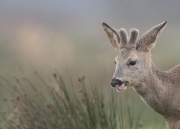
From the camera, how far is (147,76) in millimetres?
12273

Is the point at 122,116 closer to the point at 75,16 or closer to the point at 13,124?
the point at 13,124

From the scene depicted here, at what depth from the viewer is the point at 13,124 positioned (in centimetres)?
1273

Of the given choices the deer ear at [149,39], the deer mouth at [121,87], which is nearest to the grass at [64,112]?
the deer mouth at [121,87]

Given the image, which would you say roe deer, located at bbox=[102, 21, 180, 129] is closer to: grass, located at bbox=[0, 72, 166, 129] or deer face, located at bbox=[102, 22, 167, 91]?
Answer: deer face, located at bbox=[102, 22, 167, 91]

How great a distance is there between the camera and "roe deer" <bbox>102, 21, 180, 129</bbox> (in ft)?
40.0

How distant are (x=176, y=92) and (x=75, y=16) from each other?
97.4ft

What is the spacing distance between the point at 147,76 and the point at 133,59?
0.32 metres

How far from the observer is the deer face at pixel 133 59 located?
12.1 meters

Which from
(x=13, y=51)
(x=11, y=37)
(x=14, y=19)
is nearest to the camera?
(x=13, y=51)

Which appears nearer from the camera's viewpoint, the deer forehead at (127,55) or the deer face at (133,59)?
the deer face at (133,59)

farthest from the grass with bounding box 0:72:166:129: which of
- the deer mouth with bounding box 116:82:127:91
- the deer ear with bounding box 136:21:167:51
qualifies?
the deer ear with bounding box 136:21:167:51

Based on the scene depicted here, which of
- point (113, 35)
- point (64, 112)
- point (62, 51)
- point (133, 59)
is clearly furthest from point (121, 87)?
point (62, 51)

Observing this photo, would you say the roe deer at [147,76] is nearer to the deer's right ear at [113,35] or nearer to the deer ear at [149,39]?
the deer ear at [149,39]

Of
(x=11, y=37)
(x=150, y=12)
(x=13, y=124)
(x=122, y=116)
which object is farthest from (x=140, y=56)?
(x=150, y=12)
